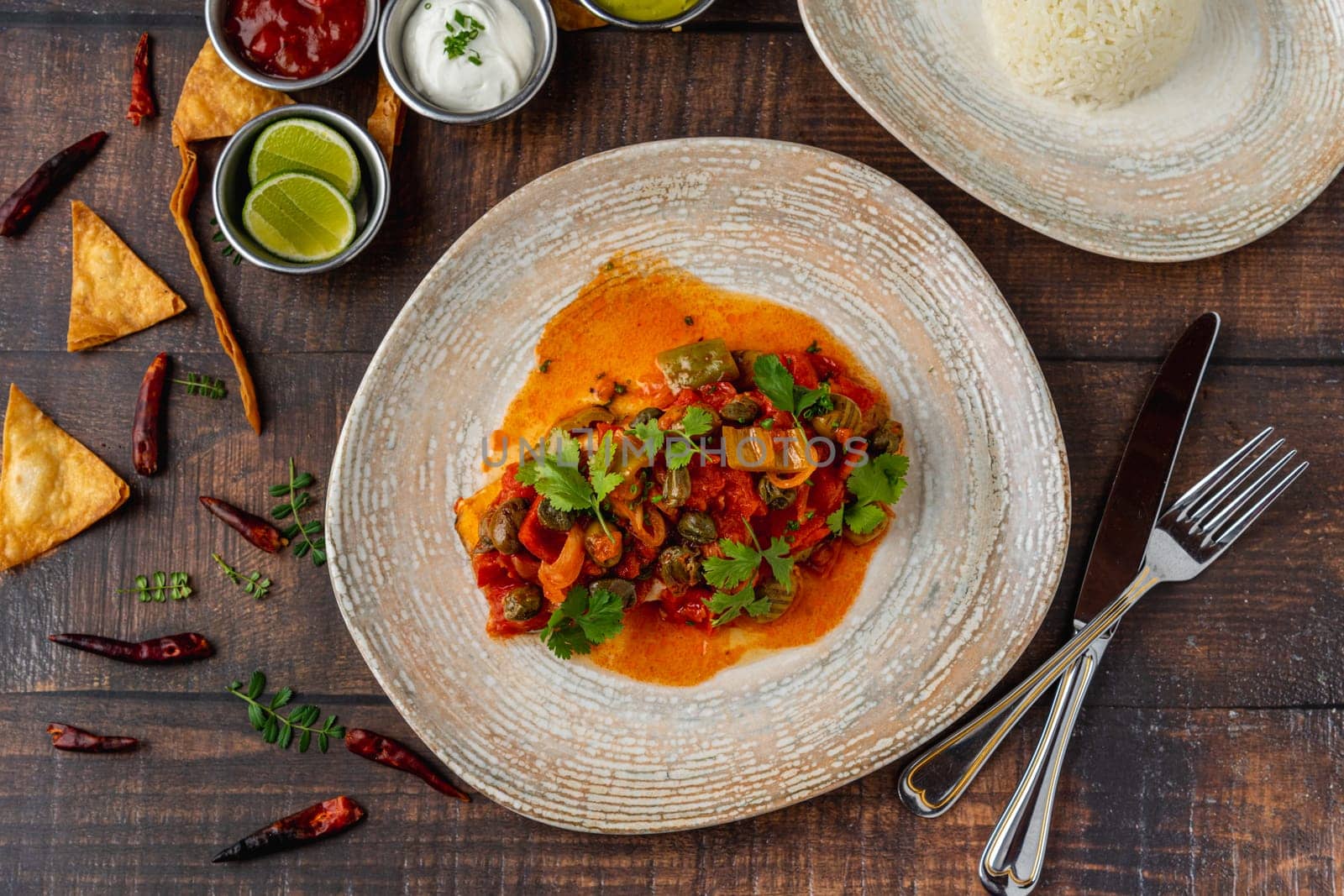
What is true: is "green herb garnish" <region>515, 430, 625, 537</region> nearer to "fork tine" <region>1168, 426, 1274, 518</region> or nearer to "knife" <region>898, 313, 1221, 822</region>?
"knife" <region>898, 313, 1221, 822</region>

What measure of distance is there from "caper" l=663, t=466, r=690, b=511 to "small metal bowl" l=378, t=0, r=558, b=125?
1.43m

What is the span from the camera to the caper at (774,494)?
2.86 m

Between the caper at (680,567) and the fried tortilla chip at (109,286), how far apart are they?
2037 millimetres

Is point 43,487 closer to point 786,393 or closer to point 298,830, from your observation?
point 298,830

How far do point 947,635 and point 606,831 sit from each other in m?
1.39

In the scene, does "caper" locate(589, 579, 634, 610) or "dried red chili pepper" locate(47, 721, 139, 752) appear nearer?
"caper" locate(589, 579, 634, 610)

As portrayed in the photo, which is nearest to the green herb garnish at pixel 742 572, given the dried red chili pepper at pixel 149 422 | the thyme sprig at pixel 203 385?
the thyme sprig at pixel 203 385

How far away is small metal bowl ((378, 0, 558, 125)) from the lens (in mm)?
3111

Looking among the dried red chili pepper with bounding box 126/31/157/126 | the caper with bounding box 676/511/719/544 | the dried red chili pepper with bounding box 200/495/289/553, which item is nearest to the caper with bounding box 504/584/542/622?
the caper with bounding box 676/511/719/544

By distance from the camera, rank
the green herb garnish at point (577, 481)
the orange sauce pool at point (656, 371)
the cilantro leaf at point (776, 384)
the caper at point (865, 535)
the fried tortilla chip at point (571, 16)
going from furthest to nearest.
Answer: the fried tortilla chip at point (571, 16) < the orange sauce pool at point (656, 371) < the caper at point (865, 535) < the cilantro leaf at point (776, 384) < the green herb garnish at point (577, 481)

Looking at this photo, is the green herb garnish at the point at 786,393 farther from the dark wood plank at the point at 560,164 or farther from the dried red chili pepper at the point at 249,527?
the dried red chili pepper at the point at 249,527

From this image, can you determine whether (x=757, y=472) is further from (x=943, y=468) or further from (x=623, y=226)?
(x=623, y=226)

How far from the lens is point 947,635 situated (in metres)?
3.21

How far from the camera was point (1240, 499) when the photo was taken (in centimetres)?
331
